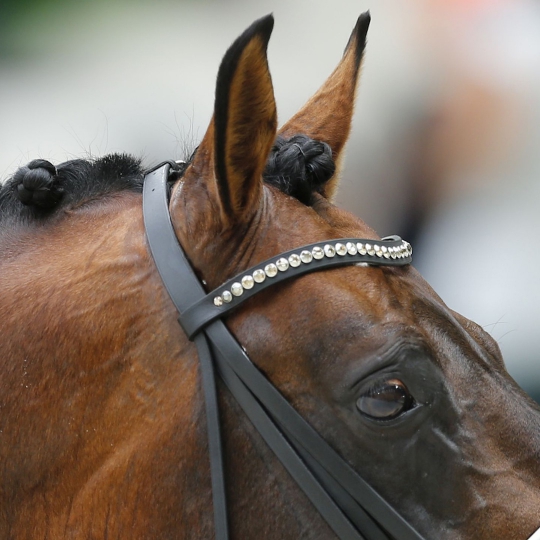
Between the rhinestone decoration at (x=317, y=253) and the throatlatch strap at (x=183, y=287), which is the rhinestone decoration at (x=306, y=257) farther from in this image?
the throatlatch strap at (x=183, y=287)

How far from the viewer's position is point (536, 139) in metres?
4.09

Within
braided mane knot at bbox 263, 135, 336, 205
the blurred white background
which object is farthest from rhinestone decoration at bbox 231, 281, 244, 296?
the blurred white background

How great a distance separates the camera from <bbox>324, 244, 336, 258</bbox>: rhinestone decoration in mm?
1137

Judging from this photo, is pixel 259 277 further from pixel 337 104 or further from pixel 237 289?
pixel 337 104

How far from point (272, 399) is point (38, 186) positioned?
0.72 metres

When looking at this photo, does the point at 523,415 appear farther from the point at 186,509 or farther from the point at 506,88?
the point at 506,88

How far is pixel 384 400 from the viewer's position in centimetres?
105

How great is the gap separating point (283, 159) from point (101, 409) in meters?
0.61

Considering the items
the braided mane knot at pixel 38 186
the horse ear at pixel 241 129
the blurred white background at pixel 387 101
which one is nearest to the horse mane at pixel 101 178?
the braided mane knot at pixel 38 186

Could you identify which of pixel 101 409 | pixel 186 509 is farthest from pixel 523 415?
pixel 101 409

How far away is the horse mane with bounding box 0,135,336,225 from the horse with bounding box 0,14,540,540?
0.06 meters

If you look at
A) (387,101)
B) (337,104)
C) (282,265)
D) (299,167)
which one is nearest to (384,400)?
(282,265)

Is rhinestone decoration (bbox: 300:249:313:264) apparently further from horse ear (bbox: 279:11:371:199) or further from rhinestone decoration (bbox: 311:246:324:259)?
horse ear (bbox: 279:11:371:199)

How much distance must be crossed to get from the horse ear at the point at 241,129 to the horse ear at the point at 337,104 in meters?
0.43
